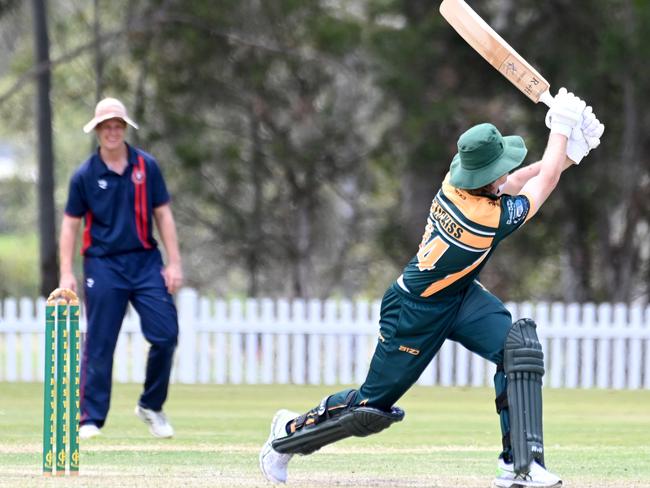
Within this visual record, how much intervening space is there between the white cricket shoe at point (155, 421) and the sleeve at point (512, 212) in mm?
3452

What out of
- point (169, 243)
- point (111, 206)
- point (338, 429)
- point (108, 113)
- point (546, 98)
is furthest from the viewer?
point (169, 243)

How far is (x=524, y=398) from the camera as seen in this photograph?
6266 mm

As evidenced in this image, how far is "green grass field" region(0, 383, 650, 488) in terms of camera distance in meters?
6.91

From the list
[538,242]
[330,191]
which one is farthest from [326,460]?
[330,191]

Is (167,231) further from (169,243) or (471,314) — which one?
(471,314)

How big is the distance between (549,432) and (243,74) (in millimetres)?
13056

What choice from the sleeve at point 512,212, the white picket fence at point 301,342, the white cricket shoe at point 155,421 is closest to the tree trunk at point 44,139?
the white picket fence at point 301,342

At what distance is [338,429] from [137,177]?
2909 mm

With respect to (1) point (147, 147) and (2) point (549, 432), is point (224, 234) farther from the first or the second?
(2) point (549, 432)

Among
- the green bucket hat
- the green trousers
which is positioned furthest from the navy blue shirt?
the green bucket hat

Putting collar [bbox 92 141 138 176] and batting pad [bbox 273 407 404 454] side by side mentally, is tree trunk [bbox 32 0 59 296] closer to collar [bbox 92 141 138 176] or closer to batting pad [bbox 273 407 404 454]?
collar [bbox 92 141 138 176]

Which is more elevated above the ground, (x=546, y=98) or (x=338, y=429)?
(x=546, y=98)

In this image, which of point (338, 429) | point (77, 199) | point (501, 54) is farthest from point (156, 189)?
point (338, 429)

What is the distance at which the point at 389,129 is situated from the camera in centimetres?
2112
